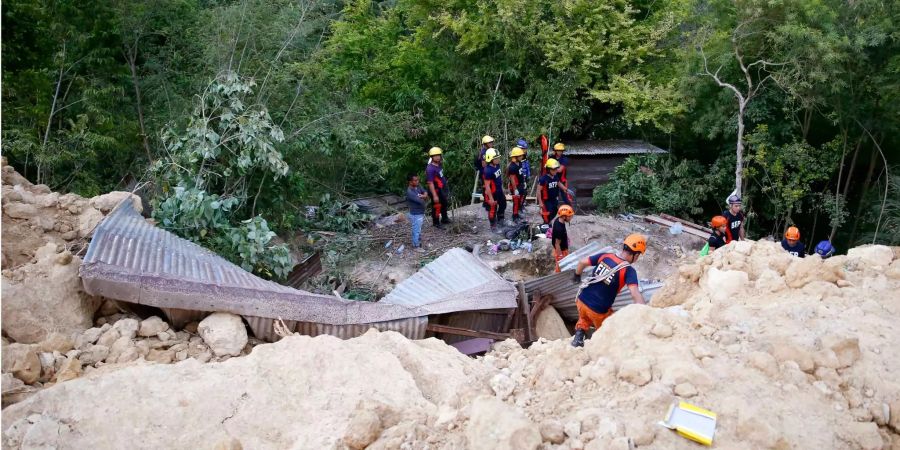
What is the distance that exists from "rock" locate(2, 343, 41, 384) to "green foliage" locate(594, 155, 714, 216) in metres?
11.1

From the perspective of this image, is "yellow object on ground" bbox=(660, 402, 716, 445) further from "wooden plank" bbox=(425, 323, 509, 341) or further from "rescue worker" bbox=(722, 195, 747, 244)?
"rescue worker" bbox=(722, 195, 747, 244)

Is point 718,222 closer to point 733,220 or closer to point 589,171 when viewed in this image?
point 733,220

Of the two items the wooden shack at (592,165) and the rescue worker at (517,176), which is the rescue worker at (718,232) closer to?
the rescue worker at (517,176)

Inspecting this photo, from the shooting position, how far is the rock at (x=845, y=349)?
385 centimetres

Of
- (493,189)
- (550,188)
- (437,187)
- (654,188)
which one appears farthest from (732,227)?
(654,188)

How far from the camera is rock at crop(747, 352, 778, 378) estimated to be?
374 cm

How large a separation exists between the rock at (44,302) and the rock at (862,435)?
531 centimetres

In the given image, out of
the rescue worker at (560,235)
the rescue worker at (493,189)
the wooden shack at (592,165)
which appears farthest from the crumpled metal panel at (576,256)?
the wooden shack at (592,165)

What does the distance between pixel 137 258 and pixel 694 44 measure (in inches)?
445

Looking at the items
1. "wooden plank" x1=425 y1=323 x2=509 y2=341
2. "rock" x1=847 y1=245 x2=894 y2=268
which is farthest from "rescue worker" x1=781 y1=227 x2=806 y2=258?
"wooden plank" x1=425 y1=323 x2=509 y2=341

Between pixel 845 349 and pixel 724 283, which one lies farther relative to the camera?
pixel 724 283

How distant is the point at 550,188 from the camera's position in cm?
1100

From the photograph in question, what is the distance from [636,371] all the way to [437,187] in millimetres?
8030

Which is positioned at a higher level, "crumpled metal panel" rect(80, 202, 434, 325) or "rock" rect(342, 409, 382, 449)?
"rock" rect(342, 409, 382, 449)
